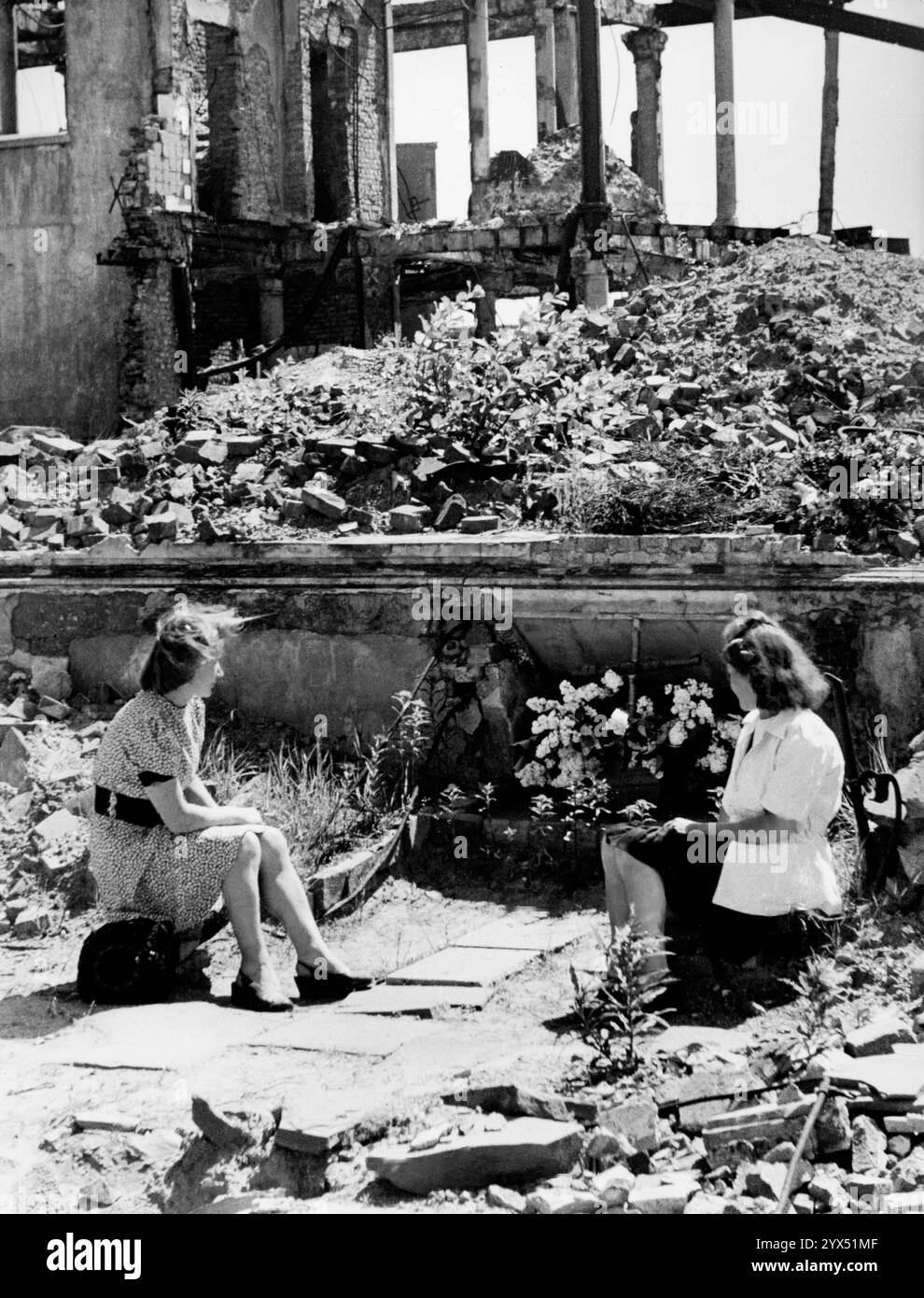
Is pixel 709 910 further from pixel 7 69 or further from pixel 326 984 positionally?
pixel 7 69

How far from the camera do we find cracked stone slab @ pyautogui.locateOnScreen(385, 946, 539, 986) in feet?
19.0

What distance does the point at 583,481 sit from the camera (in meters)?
8.30

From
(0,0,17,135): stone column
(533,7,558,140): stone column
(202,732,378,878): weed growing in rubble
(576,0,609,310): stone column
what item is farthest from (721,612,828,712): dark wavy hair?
A: (533,7,558,140): stone column

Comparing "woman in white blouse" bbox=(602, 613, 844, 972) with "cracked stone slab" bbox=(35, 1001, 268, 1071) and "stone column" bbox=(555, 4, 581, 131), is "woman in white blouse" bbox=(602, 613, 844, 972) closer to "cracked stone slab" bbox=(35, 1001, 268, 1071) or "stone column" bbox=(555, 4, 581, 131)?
"cracked stone slab" bbox=(35, 1001, 268, 1071)

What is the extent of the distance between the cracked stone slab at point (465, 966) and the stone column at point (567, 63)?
21000 mm

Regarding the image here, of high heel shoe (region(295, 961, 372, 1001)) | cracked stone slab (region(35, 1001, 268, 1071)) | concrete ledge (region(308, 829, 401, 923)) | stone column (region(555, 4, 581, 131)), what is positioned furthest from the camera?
stone column (region(555, 4, 581, 131))

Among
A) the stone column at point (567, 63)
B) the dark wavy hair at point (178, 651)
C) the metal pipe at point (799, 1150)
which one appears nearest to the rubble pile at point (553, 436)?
the dark wavy hair at point (178, 651)

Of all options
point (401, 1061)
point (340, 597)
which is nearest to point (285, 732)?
point (340, 597)

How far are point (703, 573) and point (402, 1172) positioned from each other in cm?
412

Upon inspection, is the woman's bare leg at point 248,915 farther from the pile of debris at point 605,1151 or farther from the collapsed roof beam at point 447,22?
the collapsed roof beam at point 447,22

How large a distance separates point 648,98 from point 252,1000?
73.0 feet

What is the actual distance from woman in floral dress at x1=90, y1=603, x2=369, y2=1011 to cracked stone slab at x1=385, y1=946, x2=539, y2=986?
→ 25cm

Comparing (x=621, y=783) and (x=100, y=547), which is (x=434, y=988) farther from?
(x=100, y=547)

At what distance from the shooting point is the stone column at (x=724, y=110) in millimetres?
22516
